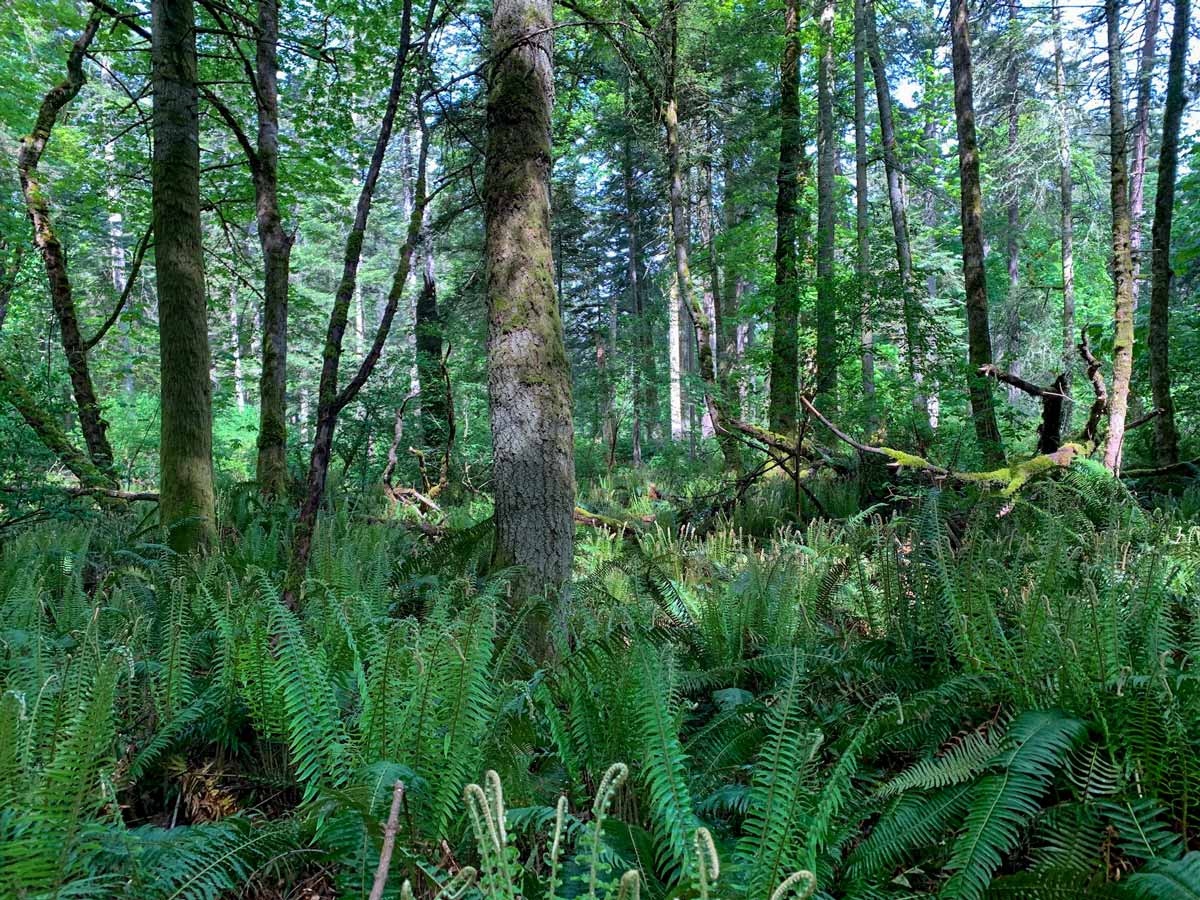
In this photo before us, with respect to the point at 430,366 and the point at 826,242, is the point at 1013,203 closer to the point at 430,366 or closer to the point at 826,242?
the point at 826,242

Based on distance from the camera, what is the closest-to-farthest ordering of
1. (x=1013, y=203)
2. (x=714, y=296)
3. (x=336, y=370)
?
(x=336, y=370), (x=714, y=296), (x=1013, y=203)

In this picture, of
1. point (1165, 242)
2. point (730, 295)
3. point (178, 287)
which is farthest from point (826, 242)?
point (730, 295)

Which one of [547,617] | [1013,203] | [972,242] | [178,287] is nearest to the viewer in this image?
[547,617]

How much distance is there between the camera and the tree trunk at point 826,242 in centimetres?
776

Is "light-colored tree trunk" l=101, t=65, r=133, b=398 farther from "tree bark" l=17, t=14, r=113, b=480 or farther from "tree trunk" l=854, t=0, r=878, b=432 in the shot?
"tree trunk" l=854, t=0, r=878, b=432

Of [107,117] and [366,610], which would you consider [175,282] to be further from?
[107,117]

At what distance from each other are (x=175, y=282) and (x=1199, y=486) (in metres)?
7.84

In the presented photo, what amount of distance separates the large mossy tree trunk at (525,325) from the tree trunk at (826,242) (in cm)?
518

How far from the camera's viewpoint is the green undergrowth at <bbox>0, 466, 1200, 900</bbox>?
48.1 inches

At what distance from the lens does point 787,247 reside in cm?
962

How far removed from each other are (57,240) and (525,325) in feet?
20.4

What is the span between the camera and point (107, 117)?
854 centimetres

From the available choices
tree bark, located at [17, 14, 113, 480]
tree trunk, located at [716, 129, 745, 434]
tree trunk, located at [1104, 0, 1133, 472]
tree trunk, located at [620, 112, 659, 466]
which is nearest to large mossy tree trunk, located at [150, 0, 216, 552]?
tree bark, located at [17, 14, 113, 480]

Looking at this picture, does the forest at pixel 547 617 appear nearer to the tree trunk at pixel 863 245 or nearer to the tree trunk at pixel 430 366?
the tree trunk at pixel 863 245
